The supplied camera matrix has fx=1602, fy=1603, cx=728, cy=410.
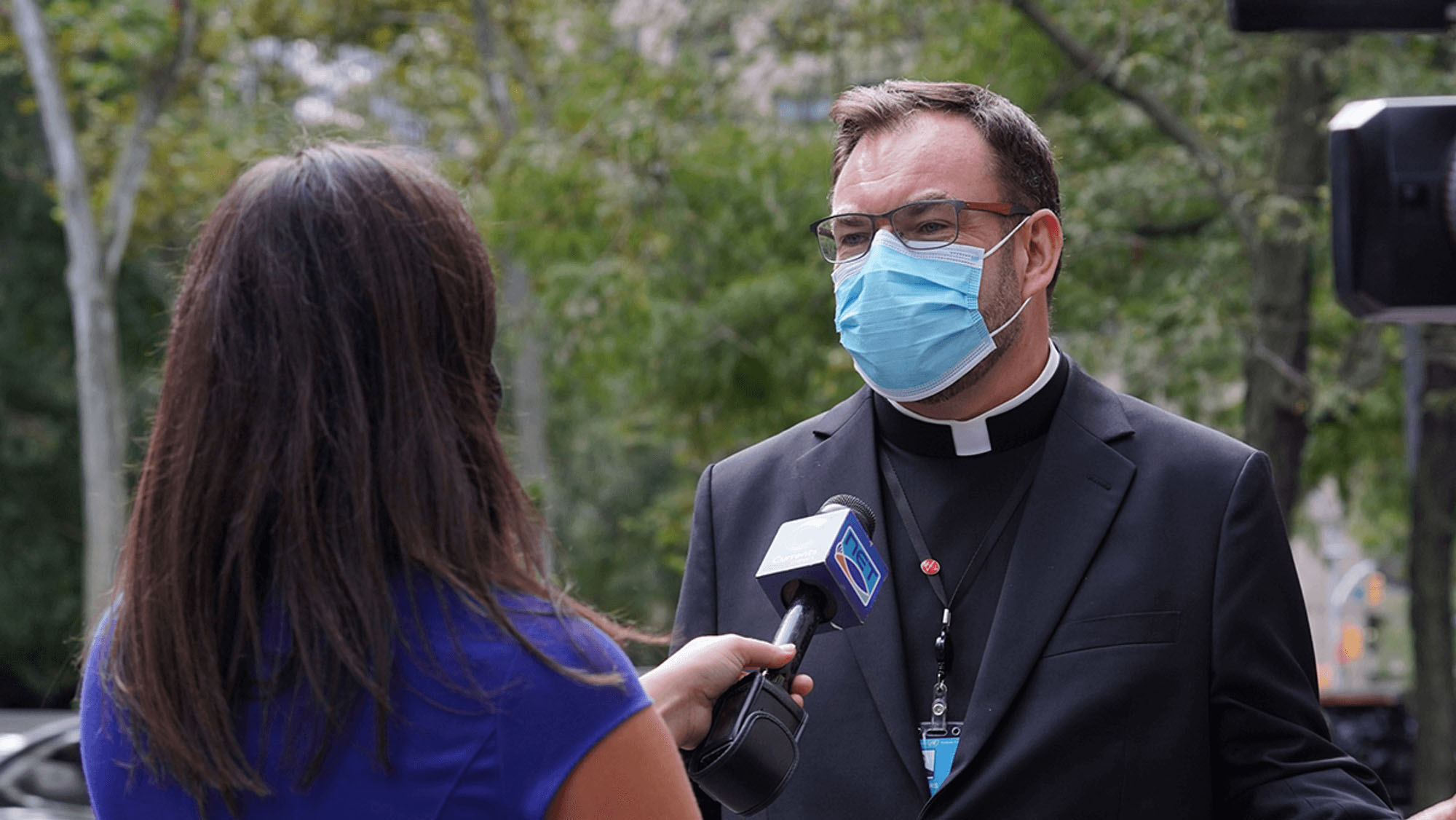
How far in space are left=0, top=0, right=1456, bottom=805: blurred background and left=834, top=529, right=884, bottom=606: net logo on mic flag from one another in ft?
17.3

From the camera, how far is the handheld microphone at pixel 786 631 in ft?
6.59

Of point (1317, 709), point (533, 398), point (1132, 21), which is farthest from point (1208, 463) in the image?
point (533, 398)

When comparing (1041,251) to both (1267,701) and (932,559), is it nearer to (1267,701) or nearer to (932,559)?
(932,559)

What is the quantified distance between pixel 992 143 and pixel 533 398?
15.2 m

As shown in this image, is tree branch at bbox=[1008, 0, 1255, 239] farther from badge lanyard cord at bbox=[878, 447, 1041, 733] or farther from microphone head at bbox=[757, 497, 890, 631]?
microphone head at bbox=[757, 497, 890, 631]

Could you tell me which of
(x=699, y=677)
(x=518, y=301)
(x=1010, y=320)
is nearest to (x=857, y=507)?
(x=699, y=677)

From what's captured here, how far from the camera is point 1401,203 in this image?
2189 mm

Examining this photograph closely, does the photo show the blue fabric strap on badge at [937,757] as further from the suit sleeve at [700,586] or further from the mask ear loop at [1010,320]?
the mask ear loop at [1010,320]

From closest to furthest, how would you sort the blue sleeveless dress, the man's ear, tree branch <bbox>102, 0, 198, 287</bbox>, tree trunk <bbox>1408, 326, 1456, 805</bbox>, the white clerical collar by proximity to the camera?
the blue sleeveless dress, the white clerical collar, the man's ear, tree trunk <bbox>1408, 326, 1456, 805</bbox>, tree branch <bbox>102, 0, 198, 287</bbox>

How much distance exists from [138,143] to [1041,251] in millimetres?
12456

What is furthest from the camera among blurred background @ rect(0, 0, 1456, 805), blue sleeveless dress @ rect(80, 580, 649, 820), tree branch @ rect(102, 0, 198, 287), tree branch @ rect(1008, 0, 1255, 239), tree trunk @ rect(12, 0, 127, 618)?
tree branch @ rect(102, 0, 198, 287)

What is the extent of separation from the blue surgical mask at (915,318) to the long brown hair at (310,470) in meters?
1.30

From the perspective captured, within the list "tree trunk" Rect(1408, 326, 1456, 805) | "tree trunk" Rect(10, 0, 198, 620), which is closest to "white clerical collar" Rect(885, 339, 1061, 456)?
"tree trunk" Rect(1408, 326, 1456, 805)

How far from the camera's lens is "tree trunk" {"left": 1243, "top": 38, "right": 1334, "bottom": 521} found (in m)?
9.75
